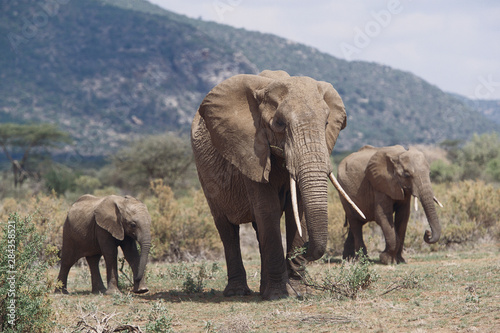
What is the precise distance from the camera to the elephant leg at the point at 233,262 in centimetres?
863

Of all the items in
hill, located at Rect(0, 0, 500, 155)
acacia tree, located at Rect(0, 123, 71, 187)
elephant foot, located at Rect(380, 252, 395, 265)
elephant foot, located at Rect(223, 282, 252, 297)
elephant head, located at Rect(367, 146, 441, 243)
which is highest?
hill, located at Rect(0, 0, 500, 155)

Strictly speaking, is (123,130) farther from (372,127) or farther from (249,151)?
(249,151)

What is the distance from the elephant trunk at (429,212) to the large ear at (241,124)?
483 centimetres

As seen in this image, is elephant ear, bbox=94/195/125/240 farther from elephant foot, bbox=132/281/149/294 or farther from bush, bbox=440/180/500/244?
bush, bbox=440/180/500/244

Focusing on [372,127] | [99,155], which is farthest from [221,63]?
[99,155]

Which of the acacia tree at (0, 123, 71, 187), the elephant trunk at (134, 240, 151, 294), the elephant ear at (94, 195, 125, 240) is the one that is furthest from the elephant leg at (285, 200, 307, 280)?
the acacia tree at (0, 123, 71, 187)

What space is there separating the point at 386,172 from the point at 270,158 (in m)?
4.84

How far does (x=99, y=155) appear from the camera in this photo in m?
95.8

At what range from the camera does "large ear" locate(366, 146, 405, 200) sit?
37.4 feet

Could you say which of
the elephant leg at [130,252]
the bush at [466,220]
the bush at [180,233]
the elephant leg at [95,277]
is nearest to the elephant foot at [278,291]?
the elephant leg at [130,252]

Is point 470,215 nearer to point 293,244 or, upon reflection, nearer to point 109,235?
point 293,244

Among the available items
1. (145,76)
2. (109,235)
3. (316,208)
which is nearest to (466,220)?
(109,235)

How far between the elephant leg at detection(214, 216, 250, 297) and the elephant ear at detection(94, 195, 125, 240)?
5.86 ft

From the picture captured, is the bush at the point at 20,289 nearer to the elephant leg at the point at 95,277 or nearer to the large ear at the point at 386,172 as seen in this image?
the elephant leg at the point at 95,277
